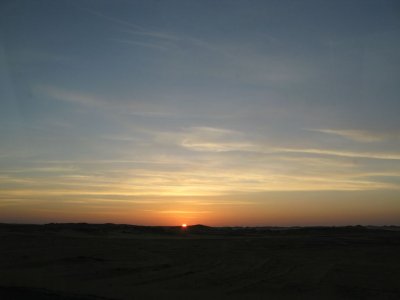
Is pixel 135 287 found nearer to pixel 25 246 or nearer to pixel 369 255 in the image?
pixel 369 255

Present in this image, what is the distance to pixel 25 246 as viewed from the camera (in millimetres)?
29344

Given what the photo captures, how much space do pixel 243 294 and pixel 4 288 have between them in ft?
26.0

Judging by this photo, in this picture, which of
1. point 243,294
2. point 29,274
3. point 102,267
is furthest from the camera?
point 102,267

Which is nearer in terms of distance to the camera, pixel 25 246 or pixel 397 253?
pixel 397 253

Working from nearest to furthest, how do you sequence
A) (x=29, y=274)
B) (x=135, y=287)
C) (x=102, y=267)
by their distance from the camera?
(x=135, y=287) < (x=29, y=274) < (x=102, y=267)

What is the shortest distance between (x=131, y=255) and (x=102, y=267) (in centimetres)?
514

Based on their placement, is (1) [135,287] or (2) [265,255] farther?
(2) [265,255]

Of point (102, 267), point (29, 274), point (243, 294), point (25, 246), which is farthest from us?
point (25, 246)

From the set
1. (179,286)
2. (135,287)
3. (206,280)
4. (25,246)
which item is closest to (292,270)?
(206,280)

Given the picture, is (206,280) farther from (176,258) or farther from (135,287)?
(176,258)

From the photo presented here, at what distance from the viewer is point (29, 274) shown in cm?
1773

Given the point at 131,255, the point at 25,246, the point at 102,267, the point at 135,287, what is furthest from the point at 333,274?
the point at 25,246

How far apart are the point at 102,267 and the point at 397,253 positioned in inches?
665

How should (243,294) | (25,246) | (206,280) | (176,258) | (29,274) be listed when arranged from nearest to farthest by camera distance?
1. (243,294)
2. (206,280)
3. (29,274)
4. (176,258)
5. (25,246)
